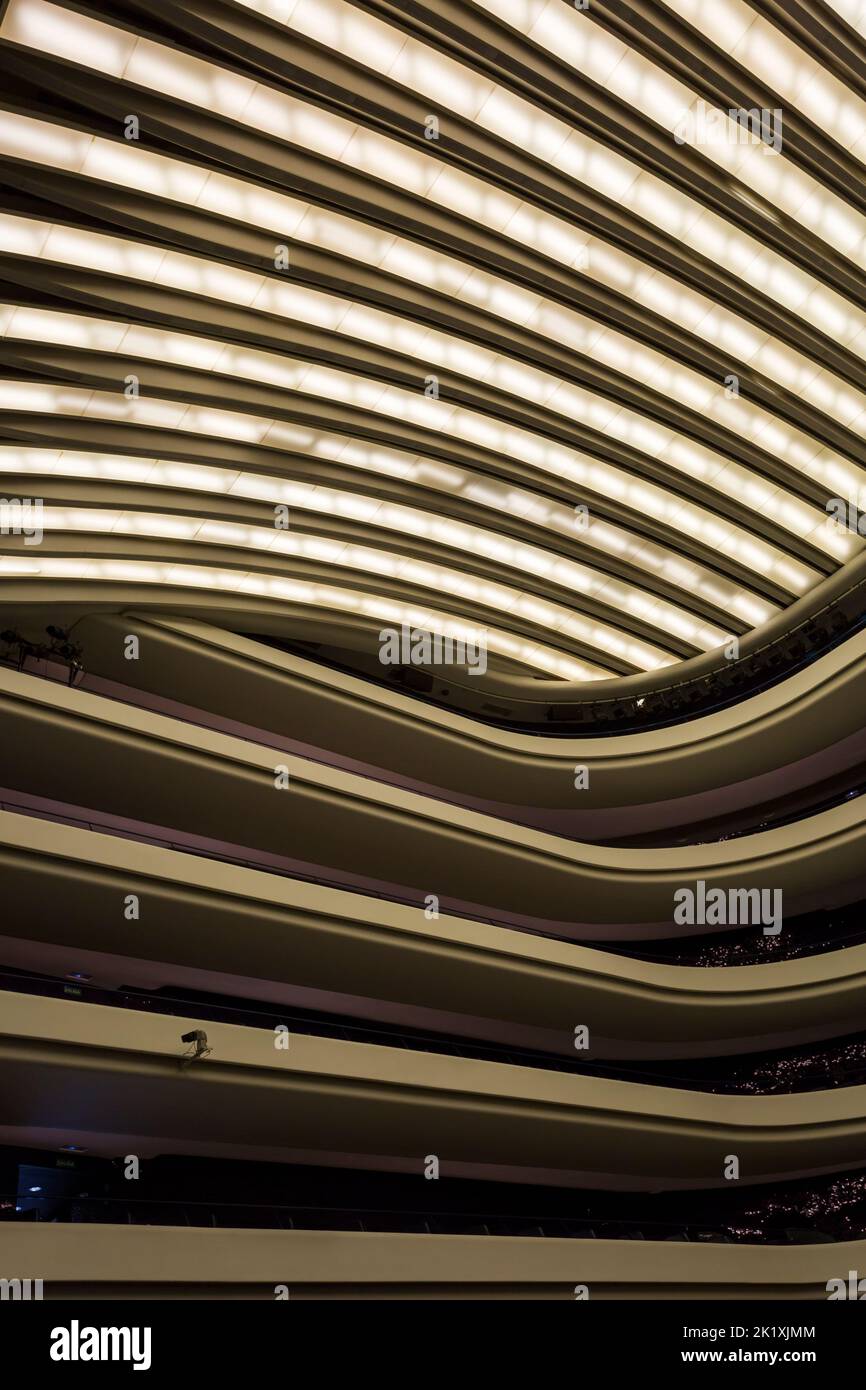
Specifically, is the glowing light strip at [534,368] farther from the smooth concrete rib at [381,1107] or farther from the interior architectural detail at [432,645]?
the smooth concrete rib at [381,1107]

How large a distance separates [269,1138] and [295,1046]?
Answer: 2.32 m

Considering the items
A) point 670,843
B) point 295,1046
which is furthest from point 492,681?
point 295,1046

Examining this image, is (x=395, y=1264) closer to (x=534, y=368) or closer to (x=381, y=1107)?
(x=381, y=1107)

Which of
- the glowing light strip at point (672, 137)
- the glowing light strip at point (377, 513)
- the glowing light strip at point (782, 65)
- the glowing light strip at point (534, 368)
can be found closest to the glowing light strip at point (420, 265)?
the glowing light strip at point (534, 368)

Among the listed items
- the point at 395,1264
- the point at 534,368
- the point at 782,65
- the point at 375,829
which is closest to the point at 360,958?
the point at 375,829

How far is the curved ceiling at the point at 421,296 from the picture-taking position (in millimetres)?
11461

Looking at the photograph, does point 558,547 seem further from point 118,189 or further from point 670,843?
point 118,189

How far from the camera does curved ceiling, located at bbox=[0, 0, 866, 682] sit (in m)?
11.5

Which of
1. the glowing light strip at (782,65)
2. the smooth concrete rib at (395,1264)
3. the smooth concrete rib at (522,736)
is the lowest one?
the smooth concrete rib at (395,1264)

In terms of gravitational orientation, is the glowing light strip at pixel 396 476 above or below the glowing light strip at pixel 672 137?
below

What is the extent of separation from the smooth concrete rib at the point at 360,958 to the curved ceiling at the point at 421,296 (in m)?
5.08

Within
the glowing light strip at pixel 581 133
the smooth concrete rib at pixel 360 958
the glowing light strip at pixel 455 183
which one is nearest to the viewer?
the glowing light strip at pixel 455 183

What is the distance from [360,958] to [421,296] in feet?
36.2

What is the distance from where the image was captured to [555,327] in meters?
15.8
